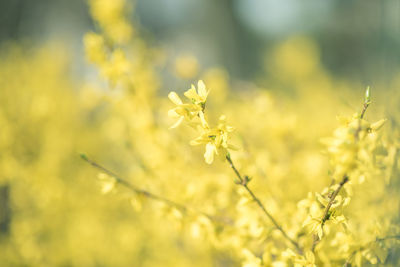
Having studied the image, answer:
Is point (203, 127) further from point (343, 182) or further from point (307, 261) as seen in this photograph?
point (307, 261)

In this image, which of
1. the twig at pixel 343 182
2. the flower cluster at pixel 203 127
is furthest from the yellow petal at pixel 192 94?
the twig at pixel 343 182

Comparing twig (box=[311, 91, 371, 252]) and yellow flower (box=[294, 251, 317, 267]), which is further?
yellow flower (box=[294, 251, 317, 267])

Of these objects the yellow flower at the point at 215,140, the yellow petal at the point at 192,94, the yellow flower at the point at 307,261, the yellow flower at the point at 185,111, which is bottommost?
the yellow flower at the point at 307,261

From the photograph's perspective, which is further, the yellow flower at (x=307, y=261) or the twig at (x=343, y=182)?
the yellow flower at (x=307, y=261)

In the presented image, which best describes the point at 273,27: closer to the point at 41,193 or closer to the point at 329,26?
the point at 329,26

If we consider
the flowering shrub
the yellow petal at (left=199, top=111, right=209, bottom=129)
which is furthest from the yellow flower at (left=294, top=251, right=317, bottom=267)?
the yellow petal at (left=199, top=111, right=209, bottom=129)

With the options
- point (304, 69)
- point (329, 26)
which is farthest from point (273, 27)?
point (304, 69)

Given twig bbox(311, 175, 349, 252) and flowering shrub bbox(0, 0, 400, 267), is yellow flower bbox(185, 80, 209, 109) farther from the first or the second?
twig bbox(311, 175, 349, 252)

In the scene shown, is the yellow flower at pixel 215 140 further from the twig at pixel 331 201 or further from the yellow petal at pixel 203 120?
the twig at pixel 331 201
